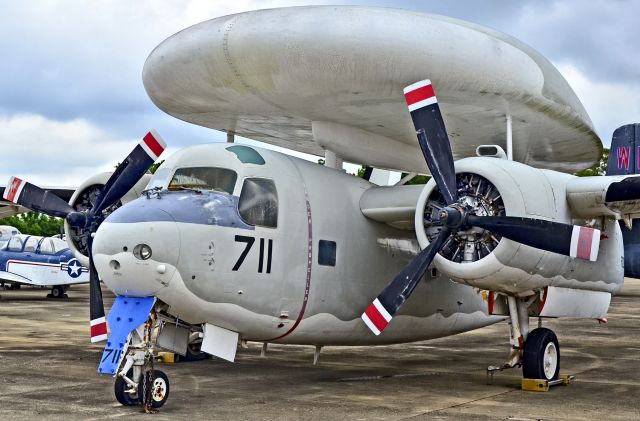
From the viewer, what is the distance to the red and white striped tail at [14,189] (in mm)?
13531

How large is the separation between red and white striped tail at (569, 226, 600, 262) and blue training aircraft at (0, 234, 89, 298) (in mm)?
25039

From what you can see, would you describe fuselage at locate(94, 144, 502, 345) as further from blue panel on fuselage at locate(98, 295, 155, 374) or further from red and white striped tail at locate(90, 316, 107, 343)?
red and white striped tail at locate(90, 316, 107, 343)

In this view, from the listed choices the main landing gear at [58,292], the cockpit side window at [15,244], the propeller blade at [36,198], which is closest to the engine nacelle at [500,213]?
the propeller blade at [36,198]

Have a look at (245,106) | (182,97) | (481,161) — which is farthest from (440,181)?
(182,97)

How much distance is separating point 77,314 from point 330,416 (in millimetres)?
17949

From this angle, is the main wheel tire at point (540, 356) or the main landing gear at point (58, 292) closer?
the main wheel tire at point (540, 356)

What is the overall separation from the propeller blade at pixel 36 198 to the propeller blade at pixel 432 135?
5930mm

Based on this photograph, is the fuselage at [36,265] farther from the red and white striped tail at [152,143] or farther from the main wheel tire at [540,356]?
the main wheel tire at [540,356]

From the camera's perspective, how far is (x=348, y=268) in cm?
1156

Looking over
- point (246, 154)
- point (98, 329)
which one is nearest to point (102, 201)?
point (98, 329)

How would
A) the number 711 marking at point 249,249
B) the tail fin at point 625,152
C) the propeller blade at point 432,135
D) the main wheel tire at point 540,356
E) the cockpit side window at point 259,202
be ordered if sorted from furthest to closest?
the tail fin at point 625,152 < the main wheel tire at point 540,356 < the propeller blade at point 432,135 < the cockpit side window at point 259,202 < the number 711 marking at point 249,249

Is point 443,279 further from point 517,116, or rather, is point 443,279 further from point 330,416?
point 330,416

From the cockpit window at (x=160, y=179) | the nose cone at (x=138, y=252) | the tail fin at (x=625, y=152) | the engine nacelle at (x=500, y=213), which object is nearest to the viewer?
the nose cone at (x=138, y=252)

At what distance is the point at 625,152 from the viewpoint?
13555 millimetres
